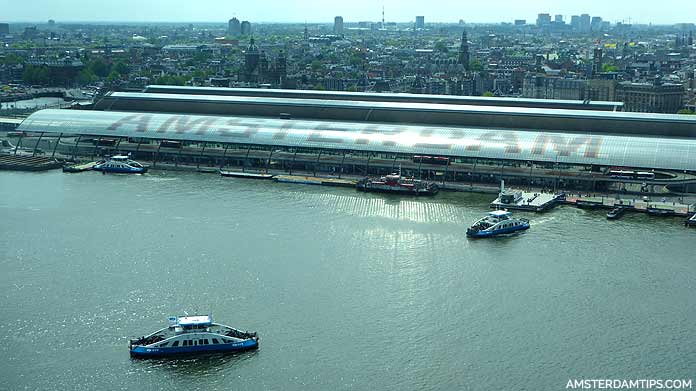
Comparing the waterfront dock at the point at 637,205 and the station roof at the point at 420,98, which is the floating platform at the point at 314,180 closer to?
the waterfront dock at the point at 637,205

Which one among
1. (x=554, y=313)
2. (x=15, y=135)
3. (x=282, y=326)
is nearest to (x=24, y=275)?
(x=282, y=326)

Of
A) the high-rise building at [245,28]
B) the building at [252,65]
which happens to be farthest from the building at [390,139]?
the high-rise building at [245,28]

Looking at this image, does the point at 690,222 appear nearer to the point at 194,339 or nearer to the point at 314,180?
the point at 314,180

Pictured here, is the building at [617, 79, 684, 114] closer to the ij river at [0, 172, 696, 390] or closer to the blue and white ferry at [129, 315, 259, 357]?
the ij river at [0, 172, 696, 390]

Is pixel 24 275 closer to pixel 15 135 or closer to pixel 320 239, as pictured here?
pixel 320 239

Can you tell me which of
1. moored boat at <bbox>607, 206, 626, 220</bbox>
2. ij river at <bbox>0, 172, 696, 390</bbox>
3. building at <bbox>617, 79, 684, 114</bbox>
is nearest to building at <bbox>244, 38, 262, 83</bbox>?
building at <bbox>617, 79, 684, 114</bbox>

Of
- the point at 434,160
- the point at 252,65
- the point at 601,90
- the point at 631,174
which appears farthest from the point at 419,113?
the point at 252,65
